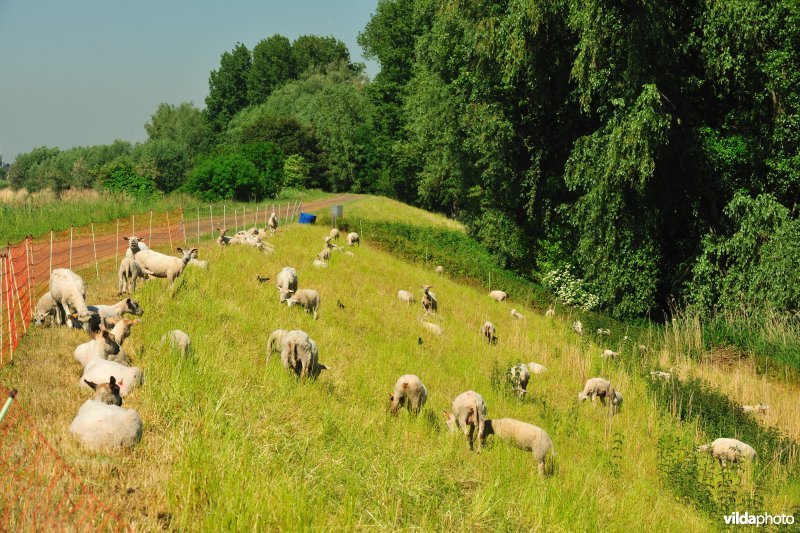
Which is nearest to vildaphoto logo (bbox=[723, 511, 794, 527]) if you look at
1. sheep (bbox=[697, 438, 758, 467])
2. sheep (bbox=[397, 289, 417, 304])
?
sheep (bbox=[697, 438, 758, 467])

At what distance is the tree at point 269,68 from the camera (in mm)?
119875

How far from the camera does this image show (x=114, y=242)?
26812mm

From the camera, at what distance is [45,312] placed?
1128 centimetres

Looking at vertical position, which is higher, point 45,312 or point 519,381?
point 45,312

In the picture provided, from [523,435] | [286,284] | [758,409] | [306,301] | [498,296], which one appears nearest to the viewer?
[523,435]

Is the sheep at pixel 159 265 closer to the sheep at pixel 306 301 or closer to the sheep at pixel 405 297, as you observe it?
the sheep at pixel 306 301

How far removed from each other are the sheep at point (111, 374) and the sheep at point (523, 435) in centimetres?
486

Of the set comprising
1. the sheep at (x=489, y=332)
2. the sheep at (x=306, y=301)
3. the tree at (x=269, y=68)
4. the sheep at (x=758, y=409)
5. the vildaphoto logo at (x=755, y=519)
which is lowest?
the sheep at (x=758, y=409)

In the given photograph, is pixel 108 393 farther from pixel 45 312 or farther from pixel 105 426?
pixel 45 312

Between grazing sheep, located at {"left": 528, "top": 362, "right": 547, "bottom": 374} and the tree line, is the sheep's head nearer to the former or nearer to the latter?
grazing sheep, located at {"left": 528, "top": 362, "right": 547, "bottom": 374}

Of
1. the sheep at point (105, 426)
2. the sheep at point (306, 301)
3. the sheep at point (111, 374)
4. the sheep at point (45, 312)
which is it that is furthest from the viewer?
the sheep at point (306, 301)

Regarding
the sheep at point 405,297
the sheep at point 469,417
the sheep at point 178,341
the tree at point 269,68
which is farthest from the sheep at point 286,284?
the tree at point 269,68

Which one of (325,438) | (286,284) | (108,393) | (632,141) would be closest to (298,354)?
(325,438)

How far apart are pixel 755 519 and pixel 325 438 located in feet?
19.5
